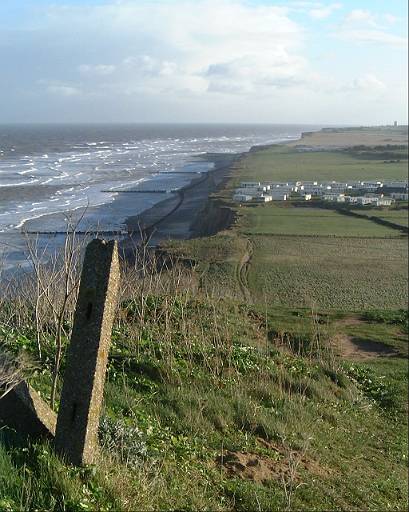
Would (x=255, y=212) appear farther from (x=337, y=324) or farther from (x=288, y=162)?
(x=288, y=162)

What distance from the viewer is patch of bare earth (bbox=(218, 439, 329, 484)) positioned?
8.91m

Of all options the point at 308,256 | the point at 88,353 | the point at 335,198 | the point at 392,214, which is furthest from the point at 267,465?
the point at 335,198

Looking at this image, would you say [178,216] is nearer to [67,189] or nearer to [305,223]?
[305,223]

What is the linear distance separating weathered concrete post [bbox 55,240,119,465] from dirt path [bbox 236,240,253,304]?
77.1 ft

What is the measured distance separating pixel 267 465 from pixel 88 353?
172 inches

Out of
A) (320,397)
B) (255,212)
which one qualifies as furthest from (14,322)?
(255,212)

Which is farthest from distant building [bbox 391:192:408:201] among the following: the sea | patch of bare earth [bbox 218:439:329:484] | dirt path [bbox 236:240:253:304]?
patch of bare earth [bbox 218:439:329:484]

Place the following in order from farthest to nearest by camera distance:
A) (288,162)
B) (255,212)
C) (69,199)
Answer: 1. (288,162)
2. (255,212)
3. (69,199)

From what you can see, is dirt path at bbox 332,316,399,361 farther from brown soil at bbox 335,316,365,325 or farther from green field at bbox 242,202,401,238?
green field at bbox 242,202,401,238

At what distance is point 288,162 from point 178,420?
10152 cm

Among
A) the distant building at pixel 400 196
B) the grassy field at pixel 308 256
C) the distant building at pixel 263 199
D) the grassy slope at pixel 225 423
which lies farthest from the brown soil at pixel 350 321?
the distant building at pixel 400 196

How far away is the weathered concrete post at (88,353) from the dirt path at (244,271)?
77.1 feet

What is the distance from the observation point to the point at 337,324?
2509 centimetres

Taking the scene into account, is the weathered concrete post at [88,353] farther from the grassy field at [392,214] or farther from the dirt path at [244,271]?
the grassy field at [392,214]
